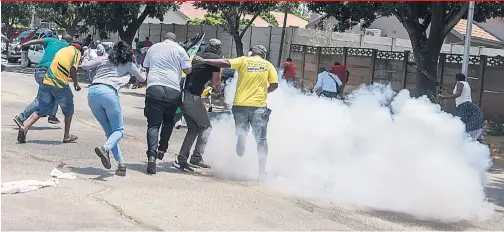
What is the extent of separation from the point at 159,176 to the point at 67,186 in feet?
4.14

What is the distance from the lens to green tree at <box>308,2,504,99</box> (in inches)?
675

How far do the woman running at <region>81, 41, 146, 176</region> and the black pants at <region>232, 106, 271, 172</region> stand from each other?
1.26 meters

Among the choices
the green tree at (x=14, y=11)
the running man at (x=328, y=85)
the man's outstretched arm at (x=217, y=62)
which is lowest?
the running man at (x=328, y=85)

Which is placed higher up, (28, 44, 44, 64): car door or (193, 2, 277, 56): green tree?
(193, 2, 277, 56): green tree

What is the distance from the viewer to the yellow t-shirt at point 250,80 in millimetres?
8188

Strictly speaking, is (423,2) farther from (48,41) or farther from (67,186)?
(67,186)

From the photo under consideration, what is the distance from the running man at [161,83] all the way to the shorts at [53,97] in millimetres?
2340

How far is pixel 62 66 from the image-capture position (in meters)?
9.76

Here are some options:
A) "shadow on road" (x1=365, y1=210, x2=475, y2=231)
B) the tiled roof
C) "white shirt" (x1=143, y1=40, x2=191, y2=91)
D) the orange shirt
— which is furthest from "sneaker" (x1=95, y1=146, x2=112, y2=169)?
the tiled roof

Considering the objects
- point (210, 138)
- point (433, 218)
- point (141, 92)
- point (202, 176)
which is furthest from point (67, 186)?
point (141, 92)

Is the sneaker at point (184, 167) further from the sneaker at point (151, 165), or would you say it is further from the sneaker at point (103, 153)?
the sneaker at point (103, 153)

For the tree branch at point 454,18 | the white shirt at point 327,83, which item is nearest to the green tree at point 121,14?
the white shirt at point 327,83

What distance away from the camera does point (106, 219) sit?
5.96 m

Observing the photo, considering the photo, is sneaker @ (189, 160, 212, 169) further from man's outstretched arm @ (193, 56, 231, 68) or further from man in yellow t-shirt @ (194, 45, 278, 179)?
man's outstretched arm @ (193, 56, 231, 68)
